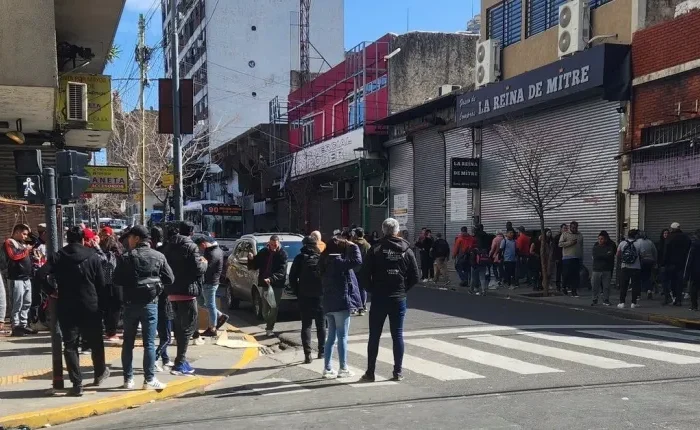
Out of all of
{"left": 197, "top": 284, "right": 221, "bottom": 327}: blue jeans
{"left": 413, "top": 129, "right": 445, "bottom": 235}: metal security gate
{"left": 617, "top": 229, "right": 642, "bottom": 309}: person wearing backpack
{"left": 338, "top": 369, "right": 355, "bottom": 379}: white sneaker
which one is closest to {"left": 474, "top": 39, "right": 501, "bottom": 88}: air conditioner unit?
{"left": 413, "top": 129, "right": 445, "bottom": 235}: metal security gate

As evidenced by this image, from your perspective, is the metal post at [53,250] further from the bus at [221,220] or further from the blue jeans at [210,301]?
the bus at [221,220]

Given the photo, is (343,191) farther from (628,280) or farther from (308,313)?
(308,313)

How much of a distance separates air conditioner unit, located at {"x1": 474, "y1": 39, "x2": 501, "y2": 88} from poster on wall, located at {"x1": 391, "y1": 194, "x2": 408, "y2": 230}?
→ 23.2 feet

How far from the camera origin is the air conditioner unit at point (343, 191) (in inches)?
1367

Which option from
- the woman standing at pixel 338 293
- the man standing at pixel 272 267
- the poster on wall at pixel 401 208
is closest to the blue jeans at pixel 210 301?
the man standing at pixel 272 267

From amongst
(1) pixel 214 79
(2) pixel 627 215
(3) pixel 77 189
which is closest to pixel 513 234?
(2) pixel 627 215

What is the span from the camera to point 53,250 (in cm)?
768

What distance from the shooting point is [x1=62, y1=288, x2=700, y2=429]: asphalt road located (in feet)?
20.9

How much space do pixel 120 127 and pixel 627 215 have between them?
24.8m

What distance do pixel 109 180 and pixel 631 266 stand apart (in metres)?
16.0

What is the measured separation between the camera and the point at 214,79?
61062 millimetres

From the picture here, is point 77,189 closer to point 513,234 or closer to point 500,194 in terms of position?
point 513,234

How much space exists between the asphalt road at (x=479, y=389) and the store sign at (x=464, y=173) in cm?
1284

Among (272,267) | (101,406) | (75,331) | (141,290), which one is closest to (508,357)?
(272,267)
